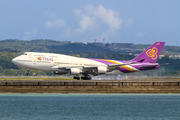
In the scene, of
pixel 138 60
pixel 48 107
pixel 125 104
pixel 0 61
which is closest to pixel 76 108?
pixel 48 107

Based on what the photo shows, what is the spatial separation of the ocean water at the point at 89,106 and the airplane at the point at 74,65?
11.2 metres

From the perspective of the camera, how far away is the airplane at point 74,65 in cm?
7406

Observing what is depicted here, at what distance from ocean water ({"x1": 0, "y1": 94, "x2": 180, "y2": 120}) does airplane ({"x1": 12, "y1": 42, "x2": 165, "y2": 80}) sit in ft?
36.9

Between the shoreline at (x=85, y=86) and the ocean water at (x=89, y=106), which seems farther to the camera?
the shoreline at (x=85, y=86)

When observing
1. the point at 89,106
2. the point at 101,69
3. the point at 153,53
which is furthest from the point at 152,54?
the point at 89,106

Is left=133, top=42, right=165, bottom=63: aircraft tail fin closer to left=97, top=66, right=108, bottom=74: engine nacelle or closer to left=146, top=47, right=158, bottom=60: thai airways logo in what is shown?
left=146, top=47, right=158, bottom=60: thai airways logo

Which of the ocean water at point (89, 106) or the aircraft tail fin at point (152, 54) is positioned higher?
the aircraft tail fin at point (152, 54)

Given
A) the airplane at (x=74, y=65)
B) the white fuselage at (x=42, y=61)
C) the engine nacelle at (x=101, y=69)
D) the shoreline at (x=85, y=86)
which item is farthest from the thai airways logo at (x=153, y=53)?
the shoreline at (x=85, y=86)

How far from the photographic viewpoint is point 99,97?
2525 inches

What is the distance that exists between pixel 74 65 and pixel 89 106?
21.6 metres

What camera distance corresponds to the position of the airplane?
7406cm

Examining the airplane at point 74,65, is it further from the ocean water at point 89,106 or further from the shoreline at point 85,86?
the shoreline at point 85,86

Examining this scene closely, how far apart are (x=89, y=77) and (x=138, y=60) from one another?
442 inches

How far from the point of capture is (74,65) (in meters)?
76.3
